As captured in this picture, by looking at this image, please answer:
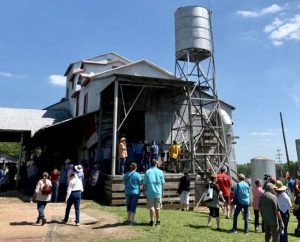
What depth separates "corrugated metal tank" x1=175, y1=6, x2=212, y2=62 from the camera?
19281 millimetres

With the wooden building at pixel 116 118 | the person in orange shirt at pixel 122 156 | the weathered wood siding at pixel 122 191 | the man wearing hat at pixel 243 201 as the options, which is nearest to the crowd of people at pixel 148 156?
the person in orange shirt at pixel 122 156

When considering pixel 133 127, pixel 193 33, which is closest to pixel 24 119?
pixel 133 127

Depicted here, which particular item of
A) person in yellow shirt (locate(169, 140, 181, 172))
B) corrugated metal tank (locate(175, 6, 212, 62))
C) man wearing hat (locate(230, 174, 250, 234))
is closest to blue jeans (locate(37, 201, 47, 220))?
man wearing hat (locate(230, 174, 250, 234))

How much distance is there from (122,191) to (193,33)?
1058 cm

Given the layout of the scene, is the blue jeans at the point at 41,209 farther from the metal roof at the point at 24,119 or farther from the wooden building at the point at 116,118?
the metal roof at the point at 24,119

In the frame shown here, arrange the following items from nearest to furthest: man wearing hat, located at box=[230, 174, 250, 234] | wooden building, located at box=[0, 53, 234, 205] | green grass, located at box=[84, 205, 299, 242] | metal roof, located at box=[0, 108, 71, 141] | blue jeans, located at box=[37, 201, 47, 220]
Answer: green grass, located at box=[84, 205, 299, 242] < blue jeans, located at box=[37, 201, 47, 220] < man wearing hat, located at box=[230, 174, 250, 234] < wooden building, located at box=[0, 53, 234, 205] < metal roof, located at box=[0, 108, 71, 141]

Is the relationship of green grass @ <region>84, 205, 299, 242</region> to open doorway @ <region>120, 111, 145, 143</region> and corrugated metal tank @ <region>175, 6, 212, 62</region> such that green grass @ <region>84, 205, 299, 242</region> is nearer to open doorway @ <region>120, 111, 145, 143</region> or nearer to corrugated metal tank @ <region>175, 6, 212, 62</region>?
open doorway @ <region>120, 111, 145, 143</region>

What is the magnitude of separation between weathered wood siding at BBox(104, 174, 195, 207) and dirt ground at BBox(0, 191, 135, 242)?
1800 millimetres

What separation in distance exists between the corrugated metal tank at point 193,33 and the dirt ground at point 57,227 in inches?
448

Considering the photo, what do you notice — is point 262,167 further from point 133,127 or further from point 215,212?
point 215,212

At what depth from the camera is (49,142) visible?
82.8ft

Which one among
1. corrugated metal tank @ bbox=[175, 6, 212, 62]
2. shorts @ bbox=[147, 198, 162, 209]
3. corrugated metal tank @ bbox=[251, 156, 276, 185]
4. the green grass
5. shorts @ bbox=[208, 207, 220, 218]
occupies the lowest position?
the green grass

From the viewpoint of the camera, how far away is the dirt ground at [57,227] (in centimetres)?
812

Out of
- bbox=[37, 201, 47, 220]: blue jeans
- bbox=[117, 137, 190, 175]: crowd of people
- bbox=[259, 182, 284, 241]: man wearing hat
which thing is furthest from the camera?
bbox=[117, 137, 190, 175]: crowd of people
